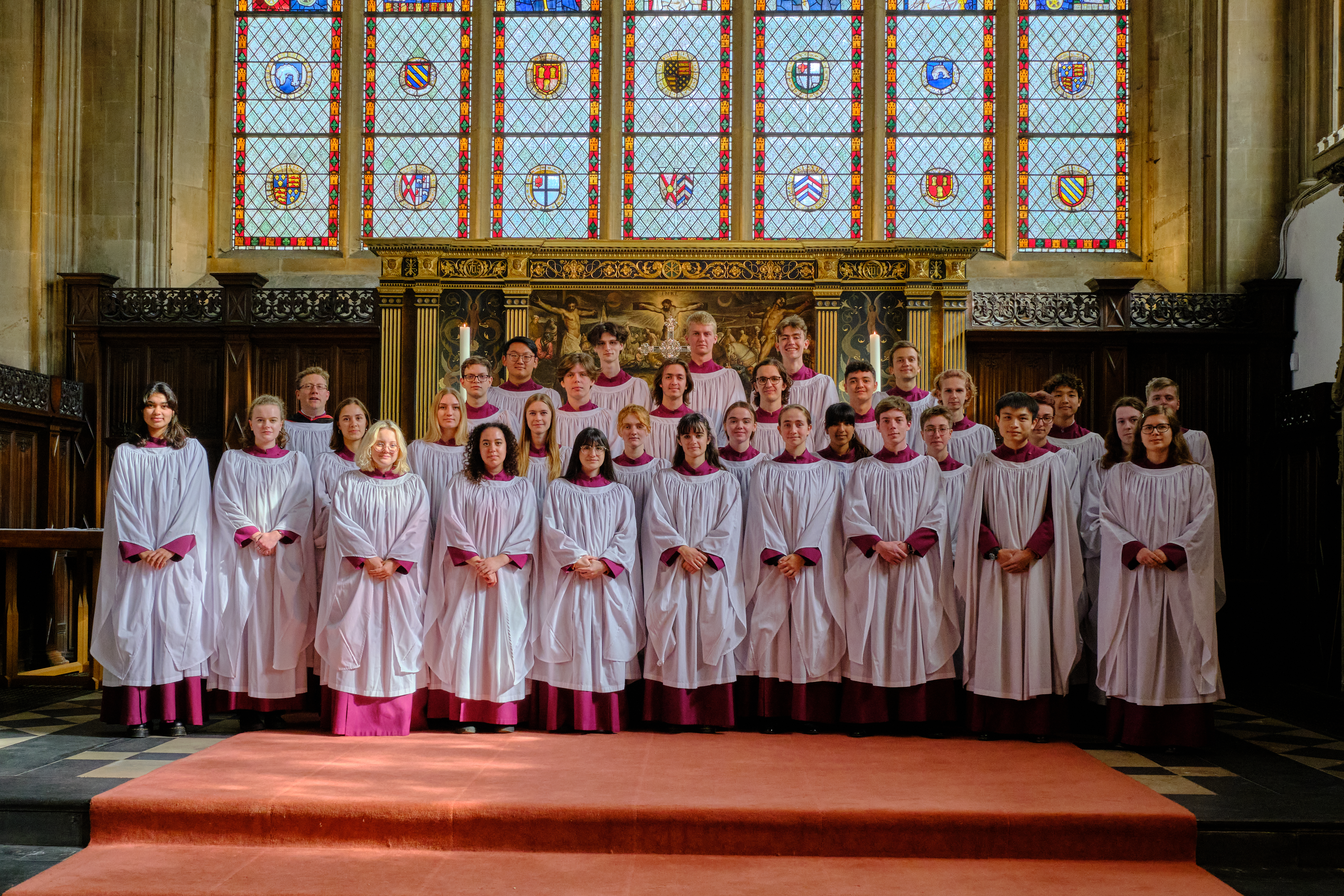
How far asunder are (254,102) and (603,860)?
9.87 metres

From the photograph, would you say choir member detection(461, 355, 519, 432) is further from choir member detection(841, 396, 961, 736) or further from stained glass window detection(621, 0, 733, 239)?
stained glass window detection(621, 0, 733, 239)

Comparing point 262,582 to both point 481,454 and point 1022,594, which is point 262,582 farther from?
point 1022,594

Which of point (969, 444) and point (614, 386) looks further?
point (614, 386)

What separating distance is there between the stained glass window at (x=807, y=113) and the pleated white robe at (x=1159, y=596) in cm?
604

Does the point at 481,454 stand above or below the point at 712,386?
below

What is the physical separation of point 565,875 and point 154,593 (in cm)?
318

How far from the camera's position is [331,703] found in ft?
20.1

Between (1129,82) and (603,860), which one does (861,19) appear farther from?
(603,860)

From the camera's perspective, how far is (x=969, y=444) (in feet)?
24.0

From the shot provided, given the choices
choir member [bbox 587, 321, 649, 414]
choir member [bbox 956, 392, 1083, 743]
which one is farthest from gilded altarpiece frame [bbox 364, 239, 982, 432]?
choir member [bbox 956, 392, 1083, 743]

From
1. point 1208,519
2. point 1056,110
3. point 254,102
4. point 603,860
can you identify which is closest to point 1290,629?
point 1208,519

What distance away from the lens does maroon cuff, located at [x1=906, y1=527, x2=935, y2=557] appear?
621 cm

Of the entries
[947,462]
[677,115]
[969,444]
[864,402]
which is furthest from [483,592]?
Result: [677,115]

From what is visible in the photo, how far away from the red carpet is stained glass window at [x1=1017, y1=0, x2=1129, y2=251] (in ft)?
25.0
